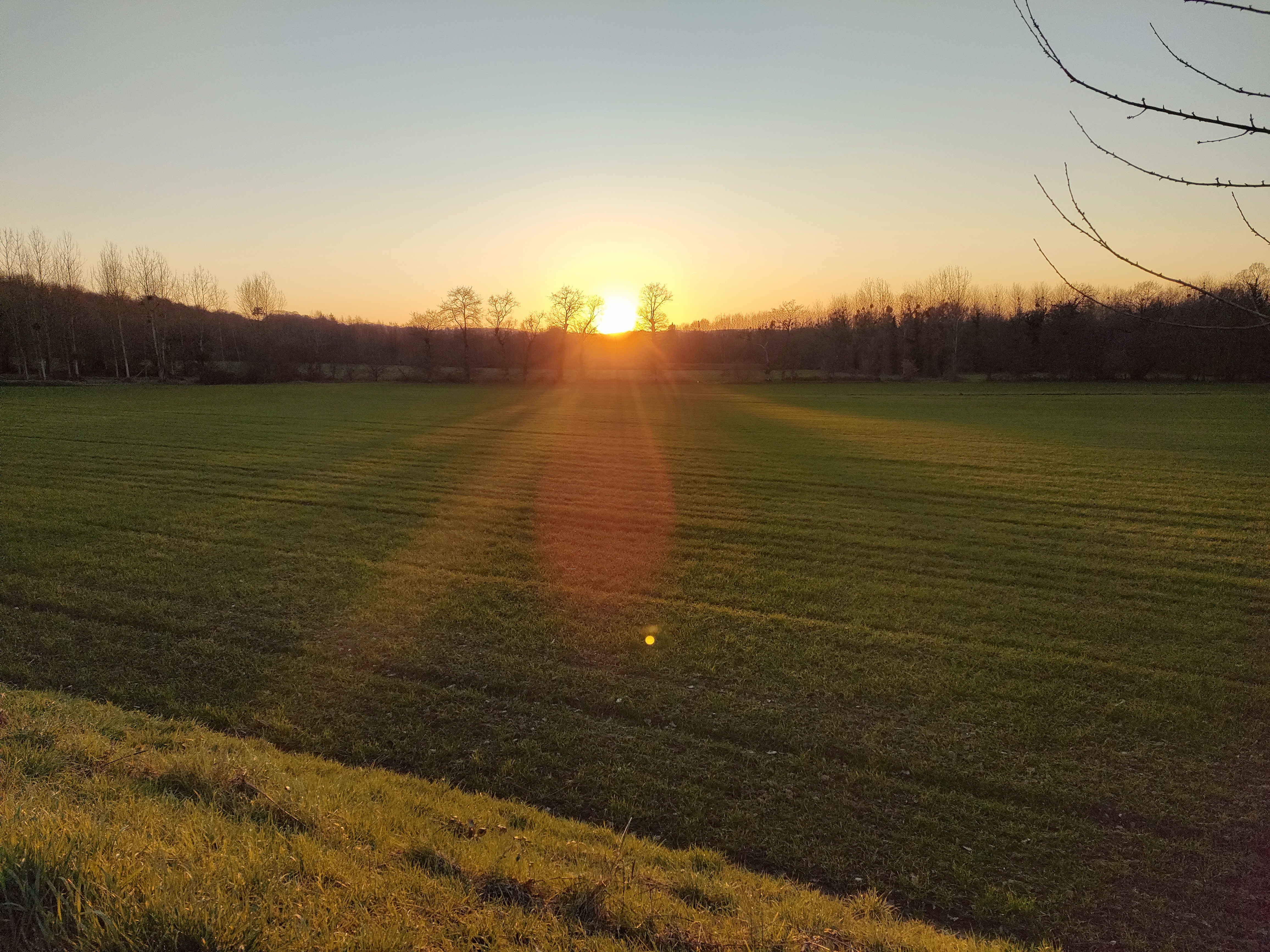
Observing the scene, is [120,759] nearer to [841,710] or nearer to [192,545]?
[841,710]

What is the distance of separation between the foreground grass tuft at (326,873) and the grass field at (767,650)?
79 centimetres

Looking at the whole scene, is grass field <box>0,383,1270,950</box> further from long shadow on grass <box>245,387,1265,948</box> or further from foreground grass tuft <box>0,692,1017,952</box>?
foreground grass tuft <box>0,692,1017,952</box>

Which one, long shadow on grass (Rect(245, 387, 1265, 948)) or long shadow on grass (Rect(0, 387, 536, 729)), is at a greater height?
long shadow on grass (Rect(0, 387, 536, 729))

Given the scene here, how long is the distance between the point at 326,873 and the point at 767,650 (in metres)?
6.55

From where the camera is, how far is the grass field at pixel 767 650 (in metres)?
5.64

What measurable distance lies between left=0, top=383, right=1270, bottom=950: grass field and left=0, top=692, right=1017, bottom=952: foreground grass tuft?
79 cm

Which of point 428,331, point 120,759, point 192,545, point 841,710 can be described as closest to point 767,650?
point 841,710

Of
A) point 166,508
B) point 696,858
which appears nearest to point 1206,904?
point 696,858

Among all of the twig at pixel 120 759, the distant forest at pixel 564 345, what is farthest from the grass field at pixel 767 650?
the distant forest at pixel 564 345

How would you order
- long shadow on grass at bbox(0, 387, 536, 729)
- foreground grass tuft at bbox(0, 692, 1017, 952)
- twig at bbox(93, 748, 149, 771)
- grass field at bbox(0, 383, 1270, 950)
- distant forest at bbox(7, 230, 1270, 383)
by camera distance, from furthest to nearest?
distant forest at bbox(7, 230, 1270, 383), long shadow on grass at bbox(0, 387, 536, 729), grass field at bbox(0, 383, 1270, 950), twig at bbox(93, 748, 149, 771), foreground grass tuft at bbox(0, 692, 1017, 952)

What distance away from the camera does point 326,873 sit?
141 inches

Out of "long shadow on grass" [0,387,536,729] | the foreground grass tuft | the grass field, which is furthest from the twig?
"long shadow on grass" [0,387,536,729]

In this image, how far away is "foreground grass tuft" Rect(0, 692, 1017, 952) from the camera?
286 centimetres

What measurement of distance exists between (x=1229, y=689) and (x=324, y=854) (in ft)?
31.2
